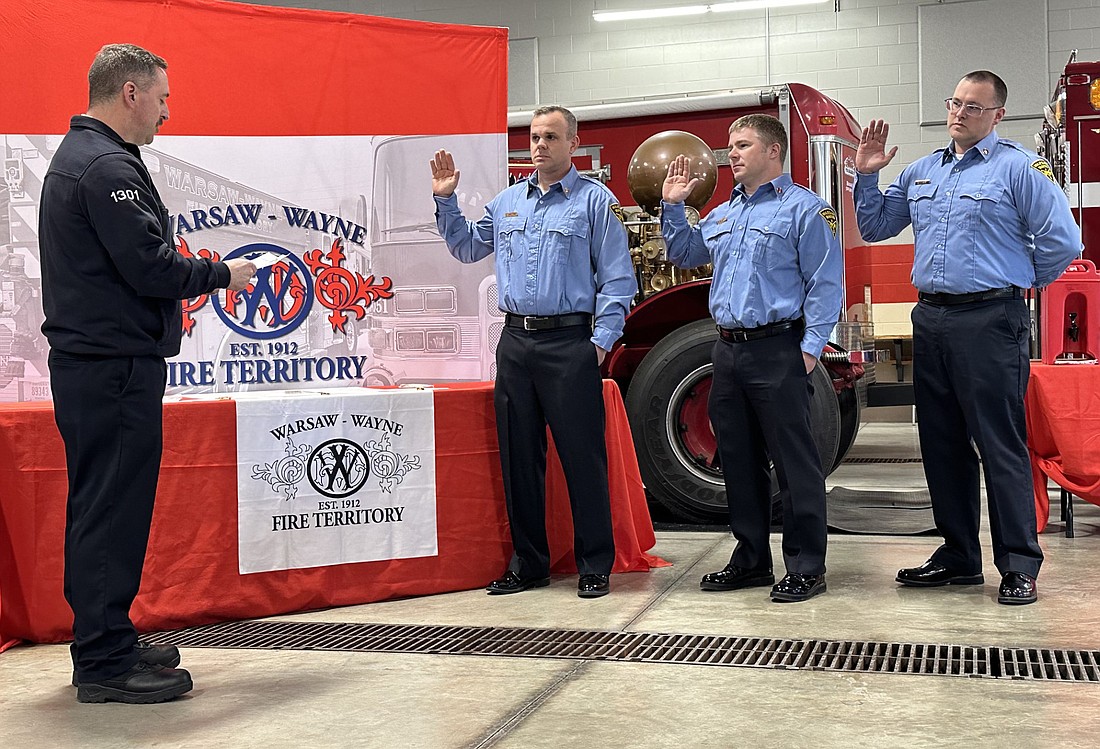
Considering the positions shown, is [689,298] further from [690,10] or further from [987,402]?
[690,10]

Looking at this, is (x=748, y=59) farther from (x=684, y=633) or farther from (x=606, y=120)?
(x=684, y=633)

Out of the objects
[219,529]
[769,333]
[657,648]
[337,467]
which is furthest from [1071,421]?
[219,529]

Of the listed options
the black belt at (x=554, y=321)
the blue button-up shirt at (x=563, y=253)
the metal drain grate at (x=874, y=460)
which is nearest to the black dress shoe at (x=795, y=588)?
the blue button-up shirt at (x=563, y=253)

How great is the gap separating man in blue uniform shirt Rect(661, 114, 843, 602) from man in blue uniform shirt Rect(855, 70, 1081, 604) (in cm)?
38

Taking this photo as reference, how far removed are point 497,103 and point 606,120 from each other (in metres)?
2.04

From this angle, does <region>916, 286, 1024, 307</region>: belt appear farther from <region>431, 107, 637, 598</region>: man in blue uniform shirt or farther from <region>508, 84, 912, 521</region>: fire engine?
<region>508, 84, 912, 521</region>: fire engine

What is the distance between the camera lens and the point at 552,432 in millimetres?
4398

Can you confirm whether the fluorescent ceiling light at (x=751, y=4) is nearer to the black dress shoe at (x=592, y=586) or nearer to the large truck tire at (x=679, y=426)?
the large truck tire at (x=679, y=426)

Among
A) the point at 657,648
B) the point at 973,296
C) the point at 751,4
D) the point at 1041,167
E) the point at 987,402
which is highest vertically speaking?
the point at 751,4

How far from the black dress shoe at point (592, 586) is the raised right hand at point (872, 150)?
182 centimetres

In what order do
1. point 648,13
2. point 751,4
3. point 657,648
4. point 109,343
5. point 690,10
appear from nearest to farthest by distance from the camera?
point 109,343
point 657,648
point 751,4
point 690,10
point 648,13

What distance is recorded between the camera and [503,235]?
4.48 metres

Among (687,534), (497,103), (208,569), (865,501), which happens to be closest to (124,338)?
(208,569)

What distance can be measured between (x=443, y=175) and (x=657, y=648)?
1.99 meters
